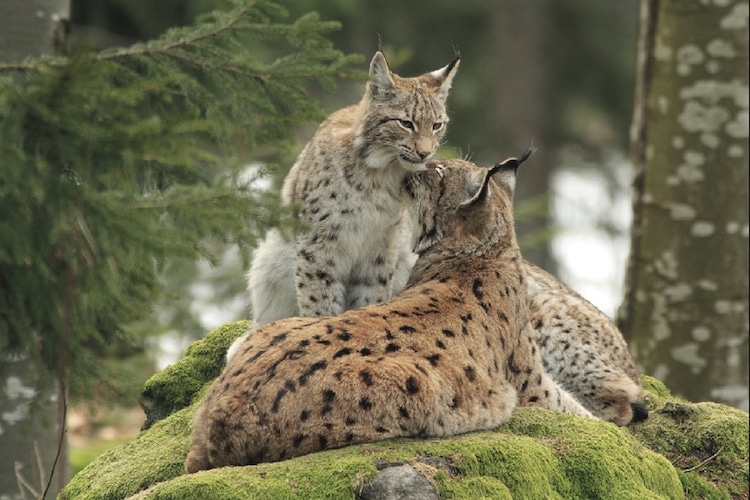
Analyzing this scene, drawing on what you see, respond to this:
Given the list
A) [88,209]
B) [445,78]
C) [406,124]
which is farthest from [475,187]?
[88,209]

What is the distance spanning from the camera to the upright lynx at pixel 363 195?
20.9 feet

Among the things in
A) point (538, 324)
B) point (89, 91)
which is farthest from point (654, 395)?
point (89, 91)

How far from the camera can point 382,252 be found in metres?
6.60

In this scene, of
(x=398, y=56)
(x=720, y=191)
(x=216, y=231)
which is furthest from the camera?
(x=398, y=56)

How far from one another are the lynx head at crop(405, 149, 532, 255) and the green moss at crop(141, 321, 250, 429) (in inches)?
63.3

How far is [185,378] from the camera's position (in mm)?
6473

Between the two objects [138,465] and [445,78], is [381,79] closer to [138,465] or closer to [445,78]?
[445,78]

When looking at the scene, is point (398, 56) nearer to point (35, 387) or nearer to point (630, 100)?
point (35, 387)

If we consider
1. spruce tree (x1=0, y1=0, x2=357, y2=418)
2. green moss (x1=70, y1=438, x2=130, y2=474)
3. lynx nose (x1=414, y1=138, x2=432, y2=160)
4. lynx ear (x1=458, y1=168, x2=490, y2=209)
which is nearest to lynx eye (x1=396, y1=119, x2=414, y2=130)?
lynx nose (x1=414, y1=138, x2=432, y2=160)

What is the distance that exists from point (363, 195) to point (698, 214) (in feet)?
9.58

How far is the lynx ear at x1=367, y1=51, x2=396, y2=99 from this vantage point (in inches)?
250

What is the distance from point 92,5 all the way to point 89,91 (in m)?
8.33

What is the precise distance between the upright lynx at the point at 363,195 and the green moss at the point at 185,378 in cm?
39

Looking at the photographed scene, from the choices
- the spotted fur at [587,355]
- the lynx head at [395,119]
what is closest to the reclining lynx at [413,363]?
the spotted fur at [587,355]
